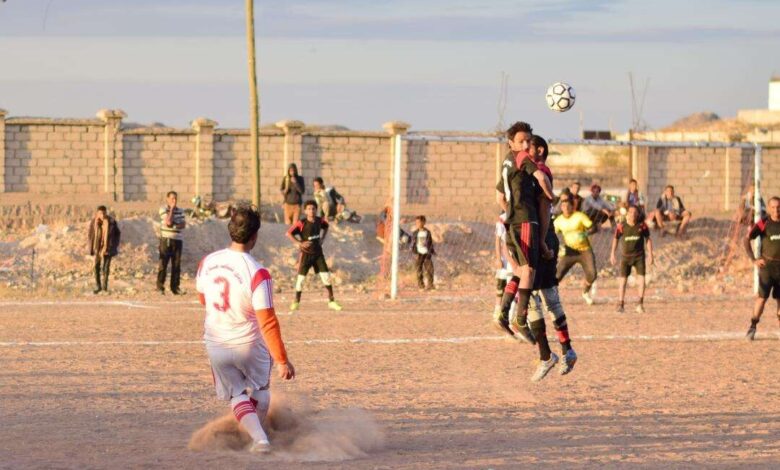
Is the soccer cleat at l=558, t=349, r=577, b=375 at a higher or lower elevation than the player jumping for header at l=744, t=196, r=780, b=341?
lower

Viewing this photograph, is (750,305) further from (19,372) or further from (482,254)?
(19,372)

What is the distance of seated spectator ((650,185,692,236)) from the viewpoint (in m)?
33.3

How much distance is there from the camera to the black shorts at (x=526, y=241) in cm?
1204

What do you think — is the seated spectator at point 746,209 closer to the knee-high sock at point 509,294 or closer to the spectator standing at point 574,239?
the spectator standing at point 574,239

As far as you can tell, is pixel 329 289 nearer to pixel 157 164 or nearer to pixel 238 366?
pixel 238 366

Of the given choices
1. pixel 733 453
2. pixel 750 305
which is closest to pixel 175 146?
pixel 750 305

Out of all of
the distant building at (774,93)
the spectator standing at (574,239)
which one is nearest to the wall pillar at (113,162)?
the spectator standing at (574,239)

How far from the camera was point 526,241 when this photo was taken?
1205cm

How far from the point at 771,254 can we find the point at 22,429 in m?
10.2

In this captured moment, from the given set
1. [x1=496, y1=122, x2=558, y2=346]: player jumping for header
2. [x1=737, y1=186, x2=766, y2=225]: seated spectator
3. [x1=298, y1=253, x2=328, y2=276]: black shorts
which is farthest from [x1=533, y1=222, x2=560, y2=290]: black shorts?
[x1=737, y1=186, x2=766, y2=225]: seated spectator

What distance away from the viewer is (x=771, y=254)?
1741 centimetres

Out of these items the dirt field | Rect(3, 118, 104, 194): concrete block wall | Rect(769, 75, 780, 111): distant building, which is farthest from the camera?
Rect(769, 75, 780, 111): distant building

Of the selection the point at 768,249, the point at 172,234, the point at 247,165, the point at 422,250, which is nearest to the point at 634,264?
the point at 768,249

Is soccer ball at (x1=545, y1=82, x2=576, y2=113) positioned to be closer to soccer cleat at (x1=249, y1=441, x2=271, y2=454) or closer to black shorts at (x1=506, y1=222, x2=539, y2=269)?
black shorts at (x1=506, y1=222, x2=539, y2=269)
